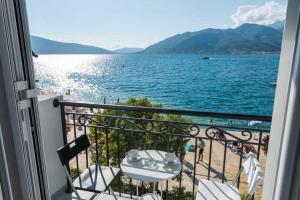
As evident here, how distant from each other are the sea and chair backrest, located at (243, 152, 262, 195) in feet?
77.0

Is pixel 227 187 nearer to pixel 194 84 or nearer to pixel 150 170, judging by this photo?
pixel 150 170

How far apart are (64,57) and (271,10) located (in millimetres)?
67754

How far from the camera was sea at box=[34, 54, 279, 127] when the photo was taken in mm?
29719

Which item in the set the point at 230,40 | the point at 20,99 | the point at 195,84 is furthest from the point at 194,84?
the point at 20,99

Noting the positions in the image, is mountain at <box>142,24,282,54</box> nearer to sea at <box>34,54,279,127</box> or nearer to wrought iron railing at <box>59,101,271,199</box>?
sea at <box>34,54,279,127</box>

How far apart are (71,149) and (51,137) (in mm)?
517

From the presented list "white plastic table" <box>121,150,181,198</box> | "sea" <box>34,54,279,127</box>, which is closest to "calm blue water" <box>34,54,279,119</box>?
"sea" <box>34,54,279,127</box>

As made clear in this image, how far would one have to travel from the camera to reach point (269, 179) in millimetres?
801

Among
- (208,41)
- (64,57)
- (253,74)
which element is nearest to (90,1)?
(208,41)

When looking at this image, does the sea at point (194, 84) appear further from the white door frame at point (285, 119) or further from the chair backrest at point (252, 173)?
the white door frame at point (285, 119)

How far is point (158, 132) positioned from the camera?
2.18 m

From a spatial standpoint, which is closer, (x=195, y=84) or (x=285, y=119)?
(x=285, y=119)

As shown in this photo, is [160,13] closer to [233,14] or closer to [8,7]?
[233,14]

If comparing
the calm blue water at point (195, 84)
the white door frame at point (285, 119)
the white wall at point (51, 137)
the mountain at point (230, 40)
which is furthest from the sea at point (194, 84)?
the white door frame at point (285, 119)
